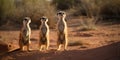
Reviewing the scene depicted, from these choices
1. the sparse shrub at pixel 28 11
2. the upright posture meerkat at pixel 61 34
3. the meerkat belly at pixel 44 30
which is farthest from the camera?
the sparse shrub at pixel 28 11

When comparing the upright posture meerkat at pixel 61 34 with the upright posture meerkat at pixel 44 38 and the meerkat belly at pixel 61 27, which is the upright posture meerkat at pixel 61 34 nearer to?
the meerkat belly at pixel 61 27

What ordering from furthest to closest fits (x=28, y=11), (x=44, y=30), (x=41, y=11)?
(x=28, y=11) < (x=41, y=11) < (x=44, y=30)

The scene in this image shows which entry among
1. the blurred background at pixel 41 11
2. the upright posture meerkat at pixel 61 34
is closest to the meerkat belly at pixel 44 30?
the upright posture meerkat at pixel 61 34

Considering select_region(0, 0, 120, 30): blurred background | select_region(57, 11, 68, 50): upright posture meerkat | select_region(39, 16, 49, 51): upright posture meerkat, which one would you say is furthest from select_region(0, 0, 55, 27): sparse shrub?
A: select_region(39, 16, 49, 51): upright posture meerkat

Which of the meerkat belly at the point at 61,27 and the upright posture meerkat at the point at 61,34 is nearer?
the upright posture meerkat at the point at 61,34

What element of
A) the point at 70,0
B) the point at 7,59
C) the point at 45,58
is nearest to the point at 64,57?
the point at 45,58

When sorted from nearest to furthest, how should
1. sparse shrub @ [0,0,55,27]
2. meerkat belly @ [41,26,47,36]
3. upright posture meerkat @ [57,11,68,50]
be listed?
1. upright posture meerkat @ [57,11,68,50]
2. meerkat belly @ [41,26,47,36]
3. sparse shrub @ [0,0,55,27]

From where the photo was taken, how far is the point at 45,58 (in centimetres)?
761

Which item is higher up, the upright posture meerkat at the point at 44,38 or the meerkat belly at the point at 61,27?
the meerkat belly at the point at 61,27

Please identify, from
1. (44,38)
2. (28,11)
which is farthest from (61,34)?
(28,11)

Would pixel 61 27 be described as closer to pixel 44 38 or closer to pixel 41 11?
pixel 44 38

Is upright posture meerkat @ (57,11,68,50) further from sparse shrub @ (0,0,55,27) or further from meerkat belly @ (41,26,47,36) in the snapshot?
sparse shrub @ (0,0,55,27)

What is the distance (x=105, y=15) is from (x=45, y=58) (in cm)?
1023

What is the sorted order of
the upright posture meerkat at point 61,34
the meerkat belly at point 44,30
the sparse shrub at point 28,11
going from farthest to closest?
the sparse shrub at point 28,11
the meerkat belly at point 44,30
the upright posture meerkat at point 61,34
